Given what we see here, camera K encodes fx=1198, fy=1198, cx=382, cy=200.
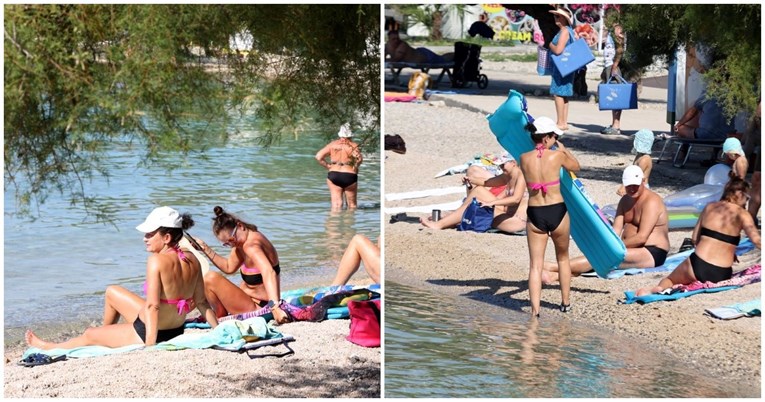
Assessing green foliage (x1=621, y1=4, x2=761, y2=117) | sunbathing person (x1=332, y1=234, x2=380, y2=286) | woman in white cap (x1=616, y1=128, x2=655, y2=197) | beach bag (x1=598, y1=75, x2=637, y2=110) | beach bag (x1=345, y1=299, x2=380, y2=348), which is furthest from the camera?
beach bag (x1=598, y1=75, x2=637, y2=110)

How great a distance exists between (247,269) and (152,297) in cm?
170

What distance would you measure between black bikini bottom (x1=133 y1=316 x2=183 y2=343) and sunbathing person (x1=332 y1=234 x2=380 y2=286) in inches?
66.9

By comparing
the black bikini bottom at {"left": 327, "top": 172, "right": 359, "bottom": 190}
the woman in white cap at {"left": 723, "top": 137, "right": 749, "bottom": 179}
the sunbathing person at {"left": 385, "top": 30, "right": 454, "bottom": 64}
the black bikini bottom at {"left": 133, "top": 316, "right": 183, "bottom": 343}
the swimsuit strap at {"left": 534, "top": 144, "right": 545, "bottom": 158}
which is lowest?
the black bikini bottom at {"left": 133, "top": 316, "right": 183, "bottom": 343}

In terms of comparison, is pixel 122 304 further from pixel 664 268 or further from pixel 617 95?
pixel 617 95

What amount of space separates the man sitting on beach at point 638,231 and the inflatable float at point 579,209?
0.38 m

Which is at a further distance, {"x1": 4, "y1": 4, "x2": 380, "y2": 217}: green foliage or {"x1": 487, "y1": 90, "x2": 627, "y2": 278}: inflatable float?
{"x1": 487, "y1": 90, "x2": 627, "y2": 278}: inflatable float

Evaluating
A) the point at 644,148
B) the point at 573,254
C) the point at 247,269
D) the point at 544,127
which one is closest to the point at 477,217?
the point at 573,254

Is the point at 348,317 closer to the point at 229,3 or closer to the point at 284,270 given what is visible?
the point at 284,270

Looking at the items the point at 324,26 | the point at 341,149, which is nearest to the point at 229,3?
the point at 324,26

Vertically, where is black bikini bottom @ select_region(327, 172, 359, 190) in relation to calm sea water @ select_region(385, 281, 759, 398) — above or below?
above

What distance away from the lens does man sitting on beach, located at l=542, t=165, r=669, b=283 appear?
26.0 ft

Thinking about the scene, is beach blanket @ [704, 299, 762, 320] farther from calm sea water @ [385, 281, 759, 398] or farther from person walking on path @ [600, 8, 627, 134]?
person walking on path @ [600, 8, 627, 134]

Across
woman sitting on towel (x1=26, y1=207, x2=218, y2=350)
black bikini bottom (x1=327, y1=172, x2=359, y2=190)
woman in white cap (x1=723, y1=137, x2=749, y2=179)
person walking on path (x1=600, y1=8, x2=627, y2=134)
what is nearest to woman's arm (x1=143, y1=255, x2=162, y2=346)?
woman sitting on towel (x1=26, y1=207, x2=218, y2=350)

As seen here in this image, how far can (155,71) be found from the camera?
4.09 metres
